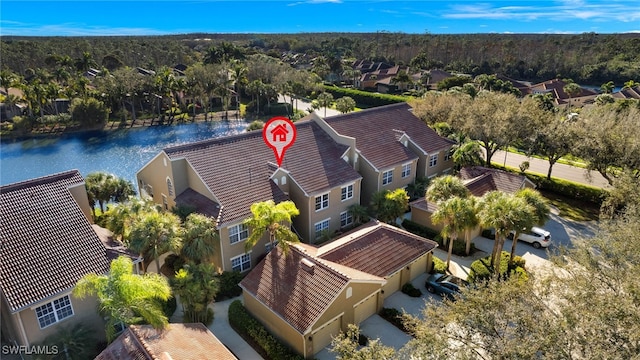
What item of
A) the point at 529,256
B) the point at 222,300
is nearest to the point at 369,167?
the point at 529,256

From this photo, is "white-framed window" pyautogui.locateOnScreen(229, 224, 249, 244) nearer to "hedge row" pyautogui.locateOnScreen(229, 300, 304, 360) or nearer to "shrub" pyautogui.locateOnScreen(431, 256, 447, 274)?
"hedge row" pyautogui.locateOnScreen(229, 300, 304, 360)

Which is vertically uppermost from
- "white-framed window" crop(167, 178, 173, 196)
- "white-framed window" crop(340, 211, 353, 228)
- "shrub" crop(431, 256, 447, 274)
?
"white-framed window" crop(167, 178, 173, 196)

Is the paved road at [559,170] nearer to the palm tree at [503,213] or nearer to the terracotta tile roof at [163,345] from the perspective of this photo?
the palm tree at [503,213]

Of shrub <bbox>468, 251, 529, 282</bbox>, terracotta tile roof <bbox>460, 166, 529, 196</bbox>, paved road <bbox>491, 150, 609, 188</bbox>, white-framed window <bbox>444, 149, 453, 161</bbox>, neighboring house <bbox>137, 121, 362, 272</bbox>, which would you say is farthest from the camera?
paved road <bbox>491, 150, 609, 188</bbox>

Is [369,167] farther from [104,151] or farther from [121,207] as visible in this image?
[104,151]

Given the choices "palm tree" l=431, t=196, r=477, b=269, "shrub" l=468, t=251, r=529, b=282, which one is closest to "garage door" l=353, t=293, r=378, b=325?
"palm tree" l=431, t=196, r=477, b=269

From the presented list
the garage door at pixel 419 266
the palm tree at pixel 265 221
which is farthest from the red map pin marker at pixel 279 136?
the garage door at pixel 419 266

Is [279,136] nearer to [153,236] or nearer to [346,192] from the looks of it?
[346,192]

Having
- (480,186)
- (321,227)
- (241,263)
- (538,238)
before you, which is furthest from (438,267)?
(241,263)

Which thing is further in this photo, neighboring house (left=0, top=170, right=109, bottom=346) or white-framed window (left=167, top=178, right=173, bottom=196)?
white-framed window (left=167, top=178, right=173, bottom=196)
